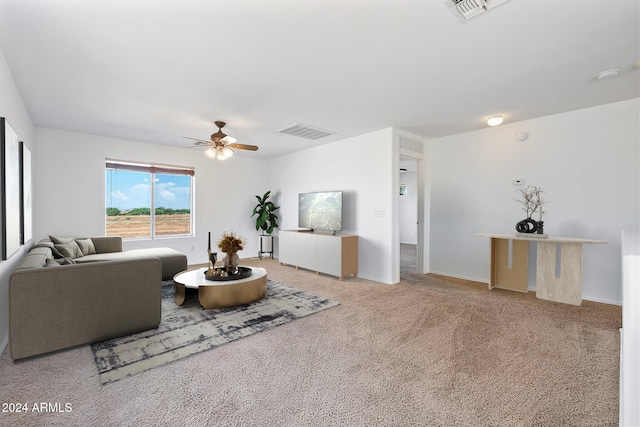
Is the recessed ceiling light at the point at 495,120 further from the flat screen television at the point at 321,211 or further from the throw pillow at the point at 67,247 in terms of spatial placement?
the throw pillow at the point at 67,247

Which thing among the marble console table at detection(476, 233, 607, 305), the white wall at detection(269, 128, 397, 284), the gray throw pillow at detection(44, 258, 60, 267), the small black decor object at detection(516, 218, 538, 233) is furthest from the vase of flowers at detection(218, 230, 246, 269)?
the small black decor object at detection(516, 218, 538, 233)

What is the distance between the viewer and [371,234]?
4879mm

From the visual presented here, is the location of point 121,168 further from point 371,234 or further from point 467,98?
point 467,98

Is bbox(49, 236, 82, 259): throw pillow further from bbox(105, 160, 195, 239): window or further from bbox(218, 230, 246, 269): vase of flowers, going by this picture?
bbox(218, 230, 246, 269): vase of flowers

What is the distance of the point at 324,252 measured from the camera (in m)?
4.97

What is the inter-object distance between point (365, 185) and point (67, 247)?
14.3ft

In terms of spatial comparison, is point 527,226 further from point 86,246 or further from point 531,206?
point 86,246

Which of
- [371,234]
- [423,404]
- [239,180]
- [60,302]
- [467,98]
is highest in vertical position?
[467,98]

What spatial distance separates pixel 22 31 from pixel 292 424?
321 cm

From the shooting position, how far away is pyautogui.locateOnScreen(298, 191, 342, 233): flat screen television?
5211mm

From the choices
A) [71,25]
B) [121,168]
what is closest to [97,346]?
[71,25]

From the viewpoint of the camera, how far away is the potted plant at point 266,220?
22.2ft

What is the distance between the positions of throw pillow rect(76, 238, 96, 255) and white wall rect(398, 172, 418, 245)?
804 cm

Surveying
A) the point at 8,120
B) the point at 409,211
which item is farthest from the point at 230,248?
the point at 409,211
